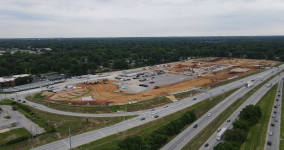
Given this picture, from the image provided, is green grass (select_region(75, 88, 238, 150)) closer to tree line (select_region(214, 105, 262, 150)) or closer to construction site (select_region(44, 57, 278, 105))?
tree line (select_region(214, 105, 262, 150))

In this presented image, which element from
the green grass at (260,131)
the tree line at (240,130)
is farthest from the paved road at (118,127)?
the tree line at (240,130)

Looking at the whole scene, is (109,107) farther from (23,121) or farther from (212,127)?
(212,127)

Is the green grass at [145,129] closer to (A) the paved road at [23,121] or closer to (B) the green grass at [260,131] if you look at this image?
(B) the green grass at [260,131]

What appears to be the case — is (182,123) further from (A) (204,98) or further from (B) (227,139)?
(A) (204,98)

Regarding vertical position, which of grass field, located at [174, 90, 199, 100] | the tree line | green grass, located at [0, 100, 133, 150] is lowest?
green grass, located at [0, 100, 133, 150]

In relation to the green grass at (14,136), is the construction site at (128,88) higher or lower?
higher

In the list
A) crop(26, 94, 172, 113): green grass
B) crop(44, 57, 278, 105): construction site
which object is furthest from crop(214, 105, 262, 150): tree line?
crop(44, 57, 278, 105): construction site
